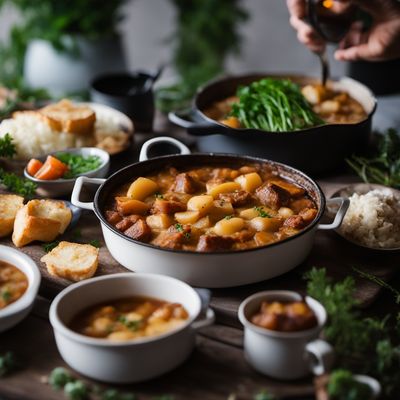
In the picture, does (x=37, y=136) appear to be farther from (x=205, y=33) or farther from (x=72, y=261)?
(x=205, y=33)

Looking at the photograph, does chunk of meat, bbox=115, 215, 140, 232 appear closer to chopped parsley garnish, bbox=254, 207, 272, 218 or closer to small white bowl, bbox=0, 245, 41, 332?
small white bowl, bbox=0, 245, 41, 332

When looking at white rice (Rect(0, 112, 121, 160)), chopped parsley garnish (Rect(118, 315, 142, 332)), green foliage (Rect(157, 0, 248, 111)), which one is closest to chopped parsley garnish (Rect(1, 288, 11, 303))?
chopped parsley garnish (Rect(118, 315, 142, 332))

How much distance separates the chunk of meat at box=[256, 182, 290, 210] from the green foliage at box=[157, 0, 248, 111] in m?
3.47

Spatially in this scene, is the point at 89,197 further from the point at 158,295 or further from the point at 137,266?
the point at 158,295

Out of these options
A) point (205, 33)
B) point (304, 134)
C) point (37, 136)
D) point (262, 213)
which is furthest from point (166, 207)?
point (205, 33)

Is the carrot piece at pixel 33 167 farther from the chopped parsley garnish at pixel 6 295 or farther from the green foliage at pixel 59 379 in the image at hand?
the green foliage at pixel 59 379

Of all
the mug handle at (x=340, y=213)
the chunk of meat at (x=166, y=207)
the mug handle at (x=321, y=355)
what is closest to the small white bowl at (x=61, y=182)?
the chunk of meat at (x=166, y=207)

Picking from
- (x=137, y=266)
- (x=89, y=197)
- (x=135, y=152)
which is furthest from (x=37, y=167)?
(x=137, y=266)

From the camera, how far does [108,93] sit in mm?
4723

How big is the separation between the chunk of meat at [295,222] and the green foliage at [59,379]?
44.5 inches

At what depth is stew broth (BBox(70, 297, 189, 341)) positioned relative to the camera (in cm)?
238

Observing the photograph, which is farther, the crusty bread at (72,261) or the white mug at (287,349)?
the crusty bread at (72,261)

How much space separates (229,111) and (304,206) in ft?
4.33

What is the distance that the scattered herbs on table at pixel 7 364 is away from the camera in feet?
8.05
